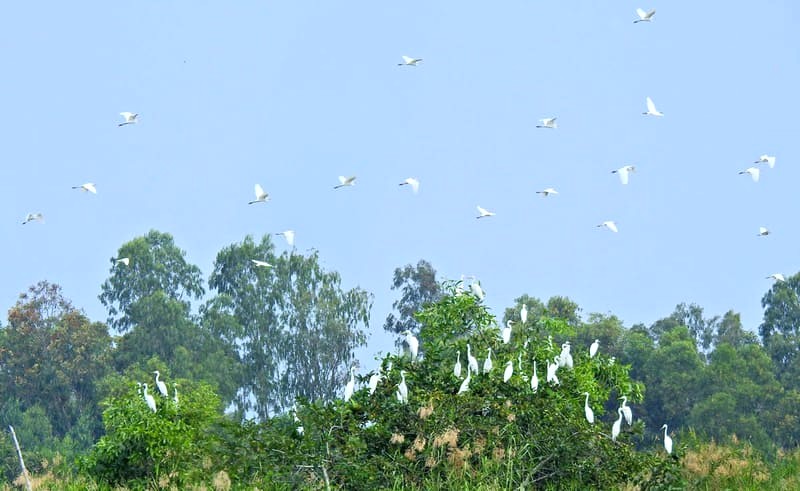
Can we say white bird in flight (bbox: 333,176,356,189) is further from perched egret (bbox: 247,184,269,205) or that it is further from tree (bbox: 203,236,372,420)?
tree (bbox: 203,236,372,420)

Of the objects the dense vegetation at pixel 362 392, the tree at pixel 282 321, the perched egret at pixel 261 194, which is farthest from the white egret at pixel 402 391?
the tree at pixel 282 321

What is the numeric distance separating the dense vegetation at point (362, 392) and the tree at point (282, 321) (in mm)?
80

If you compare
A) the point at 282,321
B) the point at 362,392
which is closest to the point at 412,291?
the point at 282,321

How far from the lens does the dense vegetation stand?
15.4m

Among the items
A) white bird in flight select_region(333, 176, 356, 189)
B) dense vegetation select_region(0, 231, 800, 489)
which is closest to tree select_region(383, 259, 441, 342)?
dense vegetation select_region(0, 231, 800, 489)

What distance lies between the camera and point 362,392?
16.2 metres

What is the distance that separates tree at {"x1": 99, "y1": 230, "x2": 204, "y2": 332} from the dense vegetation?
7 centimetres

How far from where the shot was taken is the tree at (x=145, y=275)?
5034 centimetres

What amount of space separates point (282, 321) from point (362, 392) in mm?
34276

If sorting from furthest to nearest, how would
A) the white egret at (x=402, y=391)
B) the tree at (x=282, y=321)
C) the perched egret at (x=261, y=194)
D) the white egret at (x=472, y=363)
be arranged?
the tree at (x=282, y=321)
the perched egret at (x=261, y=194)
the white egret at (x=472, y=363)
the white egret at (x=402, y=391)

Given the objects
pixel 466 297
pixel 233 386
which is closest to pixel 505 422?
pixel 466 297

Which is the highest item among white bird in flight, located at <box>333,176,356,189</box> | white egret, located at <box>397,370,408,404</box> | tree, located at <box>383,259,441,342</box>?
white egret, located at <box>397,370,408,404</box>

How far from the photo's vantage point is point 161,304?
48.6 metres

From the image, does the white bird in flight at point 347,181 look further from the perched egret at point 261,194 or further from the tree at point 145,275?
the tree at point 145,275
